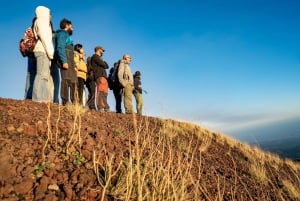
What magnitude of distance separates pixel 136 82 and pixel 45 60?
16.3 ft

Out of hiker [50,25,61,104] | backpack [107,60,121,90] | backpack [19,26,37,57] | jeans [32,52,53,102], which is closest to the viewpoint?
jeans [32,52,53,102]

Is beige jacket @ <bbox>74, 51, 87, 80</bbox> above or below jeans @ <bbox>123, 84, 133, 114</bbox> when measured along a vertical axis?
above

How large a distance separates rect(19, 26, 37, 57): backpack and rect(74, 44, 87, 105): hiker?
6.00 ft

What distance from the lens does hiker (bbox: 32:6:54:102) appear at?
501 cm

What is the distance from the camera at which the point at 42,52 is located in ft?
16.7

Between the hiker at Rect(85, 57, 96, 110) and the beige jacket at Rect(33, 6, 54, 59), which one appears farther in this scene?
the hiker at Rect(85, 57, 96, 110)

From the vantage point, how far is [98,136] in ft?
13.0

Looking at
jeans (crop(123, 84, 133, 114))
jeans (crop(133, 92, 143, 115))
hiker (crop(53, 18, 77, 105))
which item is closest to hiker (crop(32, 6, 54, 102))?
hiker (crop(53, 18, 77, 105))

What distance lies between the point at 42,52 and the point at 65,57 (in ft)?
2.44

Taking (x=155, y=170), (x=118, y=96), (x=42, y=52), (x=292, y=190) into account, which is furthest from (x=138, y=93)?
(x=155, y=170)

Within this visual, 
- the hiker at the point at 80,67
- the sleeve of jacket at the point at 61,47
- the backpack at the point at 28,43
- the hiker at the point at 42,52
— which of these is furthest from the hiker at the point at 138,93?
the backpack at the point at 28,43

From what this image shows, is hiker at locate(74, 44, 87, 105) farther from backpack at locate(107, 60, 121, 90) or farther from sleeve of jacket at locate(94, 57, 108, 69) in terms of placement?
backpack at locate(107, 60, 121, 90)

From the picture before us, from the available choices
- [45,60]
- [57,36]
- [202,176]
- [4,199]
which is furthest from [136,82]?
[4,199]

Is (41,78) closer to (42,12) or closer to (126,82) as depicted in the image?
(42,12)
